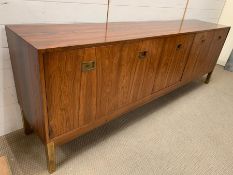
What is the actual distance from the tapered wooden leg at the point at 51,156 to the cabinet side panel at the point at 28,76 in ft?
0.15

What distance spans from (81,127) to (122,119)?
22.8 inches

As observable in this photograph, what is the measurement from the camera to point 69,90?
37.7 inches

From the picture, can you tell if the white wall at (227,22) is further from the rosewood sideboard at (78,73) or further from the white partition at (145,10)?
the rosewood sideboard at (78,73)

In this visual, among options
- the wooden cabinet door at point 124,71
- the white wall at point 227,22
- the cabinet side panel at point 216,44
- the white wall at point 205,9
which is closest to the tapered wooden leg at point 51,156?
the wooden cabinet door at point 124,71

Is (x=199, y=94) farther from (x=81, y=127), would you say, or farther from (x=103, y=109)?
(x=81, y=127)

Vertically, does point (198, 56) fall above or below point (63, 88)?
below

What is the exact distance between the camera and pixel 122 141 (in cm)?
142

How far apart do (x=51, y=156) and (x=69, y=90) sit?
1.30 feet

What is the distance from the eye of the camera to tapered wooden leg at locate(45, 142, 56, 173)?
40.5 inches

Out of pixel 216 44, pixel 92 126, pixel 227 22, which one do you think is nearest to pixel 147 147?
pixel 92 126

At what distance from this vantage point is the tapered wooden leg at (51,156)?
3.37 feet

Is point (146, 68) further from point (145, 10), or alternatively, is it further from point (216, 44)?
point (216, 44)

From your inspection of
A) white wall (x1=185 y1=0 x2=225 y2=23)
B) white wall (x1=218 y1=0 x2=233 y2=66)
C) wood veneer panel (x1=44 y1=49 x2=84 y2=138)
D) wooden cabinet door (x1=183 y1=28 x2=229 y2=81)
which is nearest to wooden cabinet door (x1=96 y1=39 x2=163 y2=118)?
wood veneer panel (x1=44 y1=49 x2=84 y2=138)

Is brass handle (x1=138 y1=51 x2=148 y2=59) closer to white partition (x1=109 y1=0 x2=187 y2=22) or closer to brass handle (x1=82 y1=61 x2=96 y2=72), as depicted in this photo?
brass handle (x1=82 y1=61 x2=96 y2=72)
